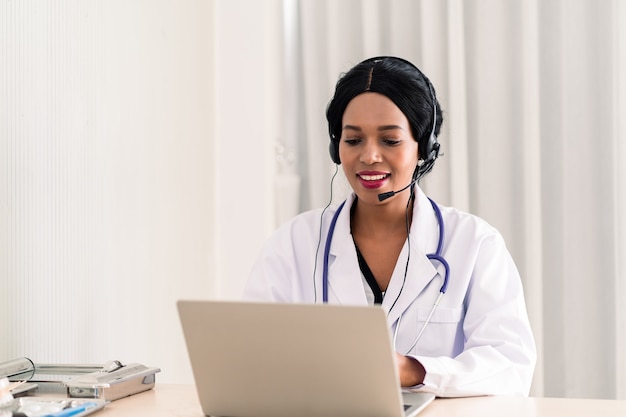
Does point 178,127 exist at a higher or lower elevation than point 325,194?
higher

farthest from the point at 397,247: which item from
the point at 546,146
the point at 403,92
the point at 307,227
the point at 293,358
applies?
the point at 546,146

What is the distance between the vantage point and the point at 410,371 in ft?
4.42

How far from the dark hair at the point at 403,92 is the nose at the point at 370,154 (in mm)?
101

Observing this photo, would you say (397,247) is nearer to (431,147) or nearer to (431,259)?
(431,259)

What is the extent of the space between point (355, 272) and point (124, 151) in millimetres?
775

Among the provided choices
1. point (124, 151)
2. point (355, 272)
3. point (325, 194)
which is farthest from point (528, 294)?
point (124, 151)

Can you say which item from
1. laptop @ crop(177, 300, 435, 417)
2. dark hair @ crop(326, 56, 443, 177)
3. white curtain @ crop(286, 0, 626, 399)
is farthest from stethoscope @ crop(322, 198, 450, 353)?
white curtain @ crop(286, 0, 626, 399)

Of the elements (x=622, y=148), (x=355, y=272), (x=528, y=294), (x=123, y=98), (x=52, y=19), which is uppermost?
(x=52, y=19)

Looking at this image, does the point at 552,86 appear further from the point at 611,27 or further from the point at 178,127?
the point at 178,127

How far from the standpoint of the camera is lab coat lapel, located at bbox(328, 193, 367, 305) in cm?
172

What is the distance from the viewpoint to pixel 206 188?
266cm

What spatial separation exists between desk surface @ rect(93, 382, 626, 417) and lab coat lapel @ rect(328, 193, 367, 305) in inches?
16.9

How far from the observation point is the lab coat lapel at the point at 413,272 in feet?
5.48

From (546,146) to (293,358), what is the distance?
63.0 inches
